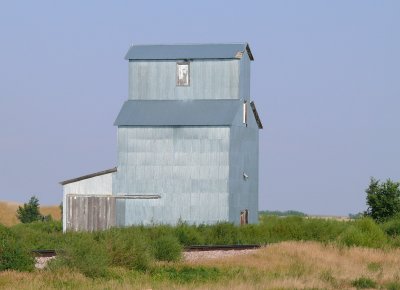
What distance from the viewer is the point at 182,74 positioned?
5259 centimetres

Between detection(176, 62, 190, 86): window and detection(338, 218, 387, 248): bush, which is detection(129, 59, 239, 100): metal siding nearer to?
detection(176, 62, 190, 86): window

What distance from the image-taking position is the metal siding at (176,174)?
49688 millimetres

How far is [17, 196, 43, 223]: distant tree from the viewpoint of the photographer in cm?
7100

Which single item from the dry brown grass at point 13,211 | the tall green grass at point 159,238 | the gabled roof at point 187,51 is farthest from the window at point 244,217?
the dry brown grass at point 13,211

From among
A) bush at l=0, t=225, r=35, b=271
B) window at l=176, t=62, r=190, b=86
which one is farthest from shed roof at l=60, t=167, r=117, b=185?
bush at l=0, t=225, r=35, b=271

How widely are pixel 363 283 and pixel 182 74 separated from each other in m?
28.9

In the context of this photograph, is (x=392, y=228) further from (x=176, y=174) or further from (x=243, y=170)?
(x=176, y=174)

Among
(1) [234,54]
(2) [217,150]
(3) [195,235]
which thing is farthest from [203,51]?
(3) [195,235]

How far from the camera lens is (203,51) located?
5281 cm

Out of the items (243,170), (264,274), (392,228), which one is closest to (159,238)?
(264,274)

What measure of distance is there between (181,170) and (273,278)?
24.7 m

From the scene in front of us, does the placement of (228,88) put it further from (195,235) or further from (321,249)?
(321,249)

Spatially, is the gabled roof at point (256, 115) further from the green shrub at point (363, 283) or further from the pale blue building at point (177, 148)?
the green shrub at point (363, 283)

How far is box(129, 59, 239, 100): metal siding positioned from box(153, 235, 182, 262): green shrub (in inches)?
820
